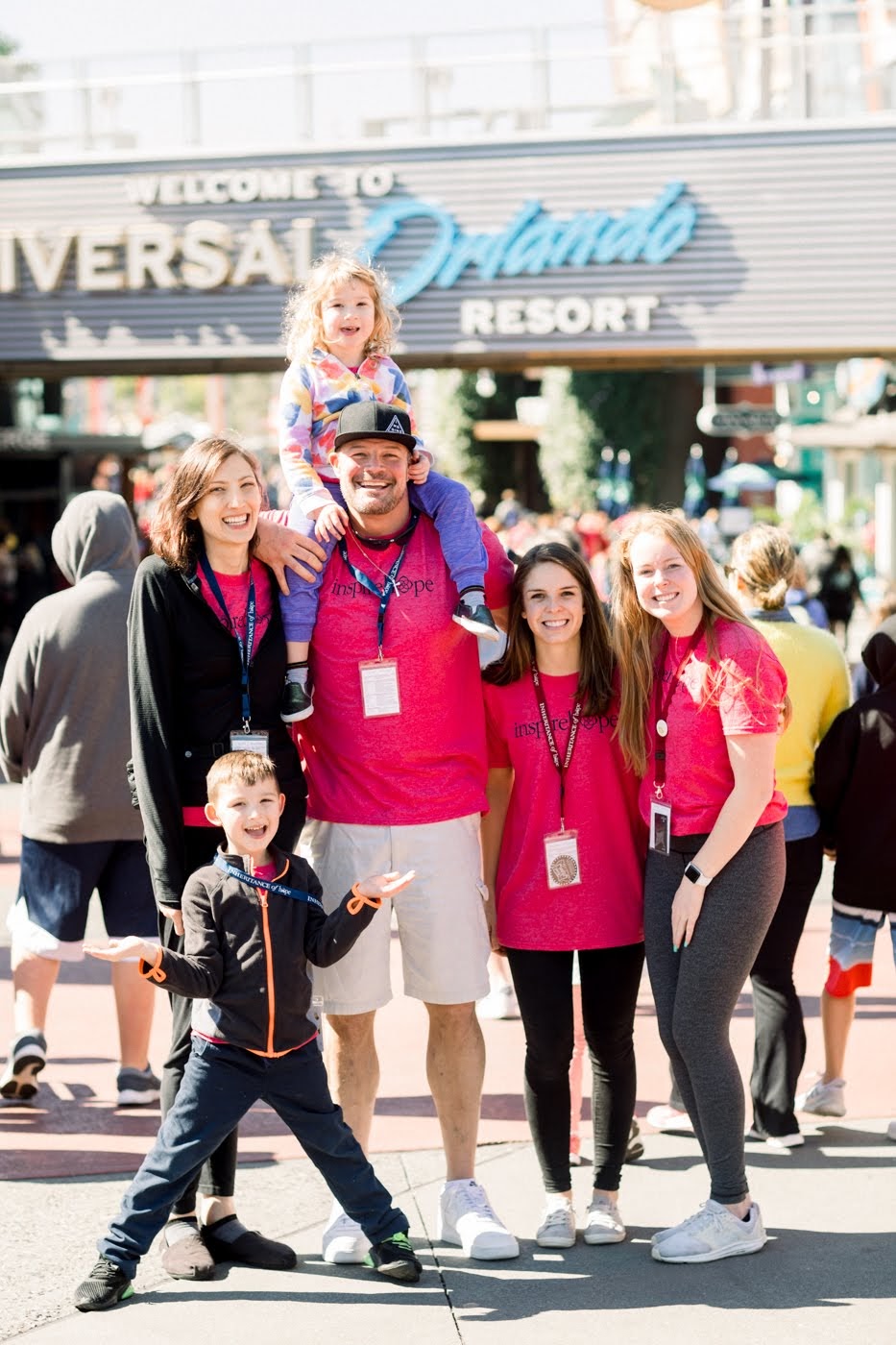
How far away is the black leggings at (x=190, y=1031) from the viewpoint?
4.19 metres

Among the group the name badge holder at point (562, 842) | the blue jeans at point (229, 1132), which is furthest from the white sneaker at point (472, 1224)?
the name badge holder at point (562, 842)

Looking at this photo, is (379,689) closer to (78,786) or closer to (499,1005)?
(78,786)

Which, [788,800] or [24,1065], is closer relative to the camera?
[788,800]

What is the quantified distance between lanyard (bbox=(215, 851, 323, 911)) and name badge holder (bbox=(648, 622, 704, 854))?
93cm

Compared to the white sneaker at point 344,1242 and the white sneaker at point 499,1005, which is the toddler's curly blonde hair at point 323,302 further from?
the white sneaker at point 499,1005

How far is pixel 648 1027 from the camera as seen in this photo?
6410 millimetres

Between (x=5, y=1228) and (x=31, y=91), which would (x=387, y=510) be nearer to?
(x=5, y=1228)

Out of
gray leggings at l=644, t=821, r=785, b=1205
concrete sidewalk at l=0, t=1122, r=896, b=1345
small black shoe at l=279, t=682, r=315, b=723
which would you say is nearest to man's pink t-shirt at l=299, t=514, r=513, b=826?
small black shoe at l=279, t=682, r=315, b=723

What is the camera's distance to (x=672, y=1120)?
206 inches

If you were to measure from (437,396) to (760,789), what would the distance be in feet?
100

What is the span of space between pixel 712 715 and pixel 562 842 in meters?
0.53

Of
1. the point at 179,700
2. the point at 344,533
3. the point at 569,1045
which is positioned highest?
the point at 344,533

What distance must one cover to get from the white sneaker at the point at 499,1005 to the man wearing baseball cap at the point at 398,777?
211cm

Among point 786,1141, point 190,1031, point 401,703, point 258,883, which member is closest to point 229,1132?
point 190,1031
